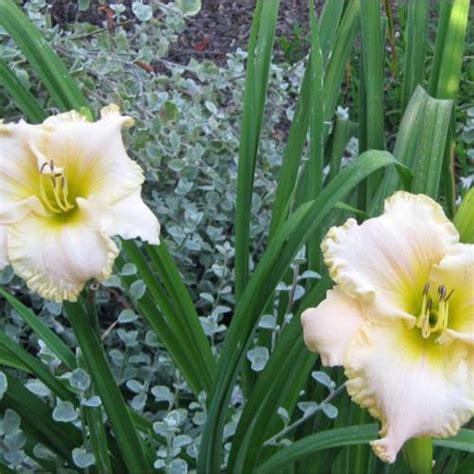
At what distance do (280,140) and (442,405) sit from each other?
1310 mm

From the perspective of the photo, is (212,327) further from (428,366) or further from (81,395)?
(428,366)

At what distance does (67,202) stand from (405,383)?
36cm

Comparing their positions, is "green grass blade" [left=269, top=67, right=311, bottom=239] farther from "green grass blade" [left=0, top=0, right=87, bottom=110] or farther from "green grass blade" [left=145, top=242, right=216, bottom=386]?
"green grass blade" [left=0, top=0, right=87, bottom=110]

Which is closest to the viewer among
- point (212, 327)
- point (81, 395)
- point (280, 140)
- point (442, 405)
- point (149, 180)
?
point (442, 405)

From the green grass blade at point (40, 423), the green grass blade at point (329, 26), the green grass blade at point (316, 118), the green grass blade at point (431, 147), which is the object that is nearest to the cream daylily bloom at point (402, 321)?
the green grass blade at point (431, 147)

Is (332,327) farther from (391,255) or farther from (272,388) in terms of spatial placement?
(272,388)

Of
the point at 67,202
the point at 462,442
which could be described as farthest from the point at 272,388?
the point at 67,202

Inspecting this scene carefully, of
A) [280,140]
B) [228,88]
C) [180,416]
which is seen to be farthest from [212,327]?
[280,140]

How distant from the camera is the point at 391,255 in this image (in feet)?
2.70

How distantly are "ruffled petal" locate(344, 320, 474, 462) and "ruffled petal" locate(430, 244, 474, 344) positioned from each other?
0.03 m

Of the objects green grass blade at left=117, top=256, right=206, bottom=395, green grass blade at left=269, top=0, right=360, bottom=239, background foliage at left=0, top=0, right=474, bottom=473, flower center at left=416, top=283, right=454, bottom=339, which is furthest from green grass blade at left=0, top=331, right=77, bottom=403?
flower center at left=416, top=283, right=454, bottom=339

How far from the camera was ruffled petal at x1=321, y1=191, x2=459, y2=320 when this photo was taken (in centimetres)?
81

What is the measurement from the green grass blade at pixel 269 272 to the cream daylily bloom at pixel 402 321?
0.11 meters

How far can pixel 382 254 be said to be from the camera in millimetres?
823
